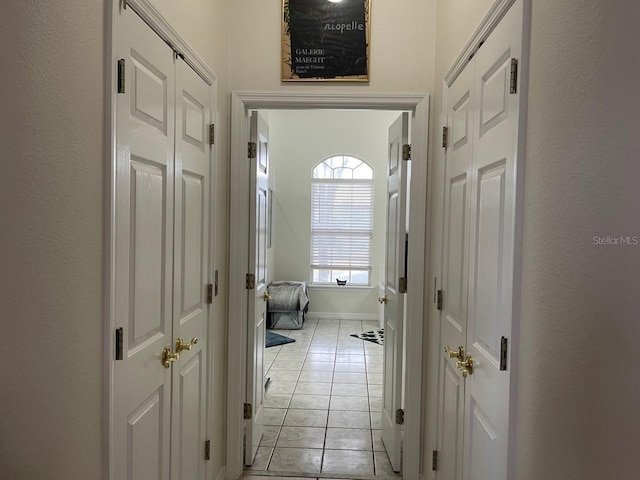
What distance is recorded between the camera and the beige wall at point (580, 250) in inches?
30.2

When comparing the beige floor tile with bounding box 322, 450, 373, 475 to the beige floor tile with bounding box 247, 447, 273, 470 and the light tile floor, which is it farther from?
the beige floor tile with bounding box 247, 447, 273, 470

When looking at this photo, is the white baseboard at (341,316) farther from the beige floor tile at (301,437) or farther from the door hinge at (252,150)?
the door hinge at (252,150)

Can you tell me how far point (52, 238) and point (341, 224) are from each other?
20.7ft

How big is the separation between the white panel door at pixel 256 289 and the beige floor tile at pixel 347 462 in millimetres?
472

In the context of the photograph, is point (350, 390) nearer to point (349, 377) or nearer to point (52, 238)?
point (349, 377)

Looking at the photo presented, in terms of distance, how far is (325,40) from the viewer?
8.14ft

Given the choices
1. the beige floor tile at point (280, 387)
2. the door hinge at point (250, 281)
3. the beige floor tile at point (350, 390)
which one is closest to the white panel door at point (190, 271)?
the door hinge at point (250, 281)

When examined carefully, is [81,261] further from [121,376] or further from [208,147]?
[208,147]

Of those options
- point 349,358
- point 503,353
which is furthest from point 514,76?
point 349,358

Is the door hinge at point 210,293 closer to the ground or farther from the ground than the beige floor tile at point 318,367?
farther from the ground

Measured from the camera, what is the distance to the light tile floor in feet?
9.22

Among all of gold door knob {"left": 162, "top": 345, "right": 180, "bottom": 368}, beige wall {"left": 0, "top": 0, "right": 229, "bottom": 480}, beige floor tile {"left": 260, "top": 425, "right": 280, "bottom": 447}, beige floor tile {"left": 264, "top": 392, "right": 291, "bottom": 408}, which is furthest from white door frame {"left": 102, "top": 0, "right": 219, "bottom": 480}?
beige floor tile {"left": 264, "top": 392, "right": 291, "bottom": 408}

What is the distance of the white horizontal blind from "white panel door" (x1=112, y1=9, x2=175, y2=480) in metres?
5.55

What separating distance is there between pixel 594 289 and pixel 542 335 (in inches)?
10.2
